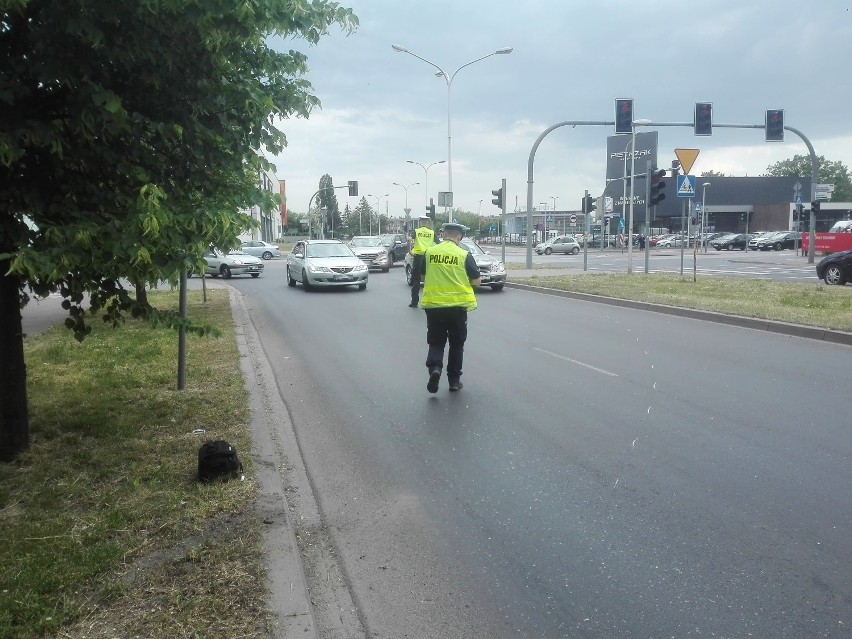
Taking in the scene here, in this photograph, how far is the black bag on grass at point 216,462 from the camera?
5223 mm

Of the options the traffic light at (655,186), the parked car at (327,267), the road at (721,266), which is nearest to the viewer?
the parked car at (327,267)

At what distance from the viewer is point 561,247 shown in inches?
2459

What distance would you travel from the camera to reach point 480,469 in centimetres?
589

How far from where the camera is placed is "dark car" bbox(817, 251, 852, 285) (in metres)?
21.8

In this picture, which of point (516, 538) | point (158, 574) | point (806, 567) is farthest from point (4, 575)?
point (806, 567)

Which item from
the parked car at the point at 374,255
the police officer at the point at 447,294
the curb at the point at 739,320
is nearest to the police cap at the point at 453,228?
the police officer at the point at 447,294

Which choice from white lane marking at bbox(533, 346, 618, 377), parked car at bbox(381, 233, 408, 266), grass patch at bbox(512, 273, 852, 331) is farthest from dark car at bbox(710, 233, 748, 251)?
white lane marking at bbox(533, 346, 618, 377)

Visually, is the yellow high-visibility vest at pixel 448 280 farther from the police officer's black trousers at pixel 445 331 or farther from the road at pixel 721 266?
the road at pixel 721 266

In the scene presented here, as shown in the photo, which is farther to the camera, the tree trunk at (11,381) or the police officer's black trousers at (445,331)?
the police officer's black trousers at (445,331)

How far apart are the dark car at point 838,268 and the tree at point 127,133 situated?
20.4 m

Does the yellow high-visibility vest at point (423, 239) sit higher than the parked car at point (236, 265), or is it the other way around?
the yellow high-visibility vest at point (423, 239)

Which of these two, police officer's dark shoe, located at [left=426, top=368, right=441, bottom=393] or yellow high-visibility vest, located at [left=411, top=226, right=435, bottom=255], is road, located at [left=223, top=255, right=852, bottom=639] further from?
yellow high-visibility vest, located at [left=411, top=226, right=435, bottom=255]

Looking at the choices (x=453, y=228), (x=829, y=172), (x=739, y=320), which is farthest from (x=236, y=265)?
(x=829, y=172)

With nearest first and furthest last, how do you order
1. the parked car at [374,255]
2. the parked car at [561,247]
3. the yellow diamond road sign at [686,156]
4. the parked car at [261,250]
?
the yellow diamond road sign at [686,156], the parked car at [374,255], the parked car at [261,250], the parked car at [561,247]
